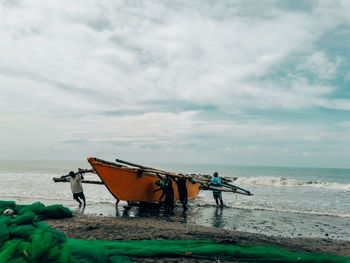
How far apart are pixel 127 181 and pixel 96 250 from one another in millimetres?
7778

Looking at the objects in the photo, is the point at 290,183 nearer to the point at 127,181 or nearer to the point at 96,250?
the point at 127,181

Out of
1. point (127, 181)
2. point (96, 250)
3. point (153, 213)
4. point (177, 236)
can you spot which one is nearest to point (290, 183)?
point (153, 213)

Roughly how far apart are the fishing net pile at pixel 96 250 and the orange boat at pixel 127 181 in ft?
17.7

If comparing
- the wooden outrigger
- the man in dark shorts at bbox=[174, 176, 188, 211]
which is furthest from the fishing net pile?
the man in dark shorts at bbox=[174, 176, 188, 211]

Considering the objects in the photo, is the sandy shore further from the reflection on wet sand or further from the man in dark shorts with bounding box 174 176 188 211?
the man in dark shorts with bounding box 174 176 188 211

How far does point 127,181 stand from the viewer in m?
11.9

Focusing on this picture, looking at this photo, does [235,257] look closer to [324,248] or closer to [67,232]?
[324,248]

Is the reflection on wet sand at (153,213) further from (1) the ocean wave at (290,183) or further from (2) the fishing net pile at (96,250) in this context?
(1) the ocean wave at (290,183)

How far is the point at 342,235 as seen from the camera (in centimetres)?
903

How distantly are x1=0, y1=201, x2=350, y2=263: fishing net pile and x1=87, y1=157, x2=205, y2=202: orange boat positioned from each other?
540 centimetres

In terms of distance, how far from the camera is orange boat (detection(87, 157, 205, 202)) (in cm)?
1117

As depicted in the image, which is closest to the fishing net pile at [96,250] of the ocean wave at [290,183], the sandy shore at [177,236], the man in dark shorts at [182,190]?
the sandy shore at [177,236]

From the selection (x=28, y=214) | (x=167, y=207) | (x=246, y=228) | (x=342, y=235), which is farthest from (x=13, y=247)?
(x=342, y=235)

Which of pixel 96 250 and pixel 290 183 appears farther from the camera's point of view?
pixel 290 183
